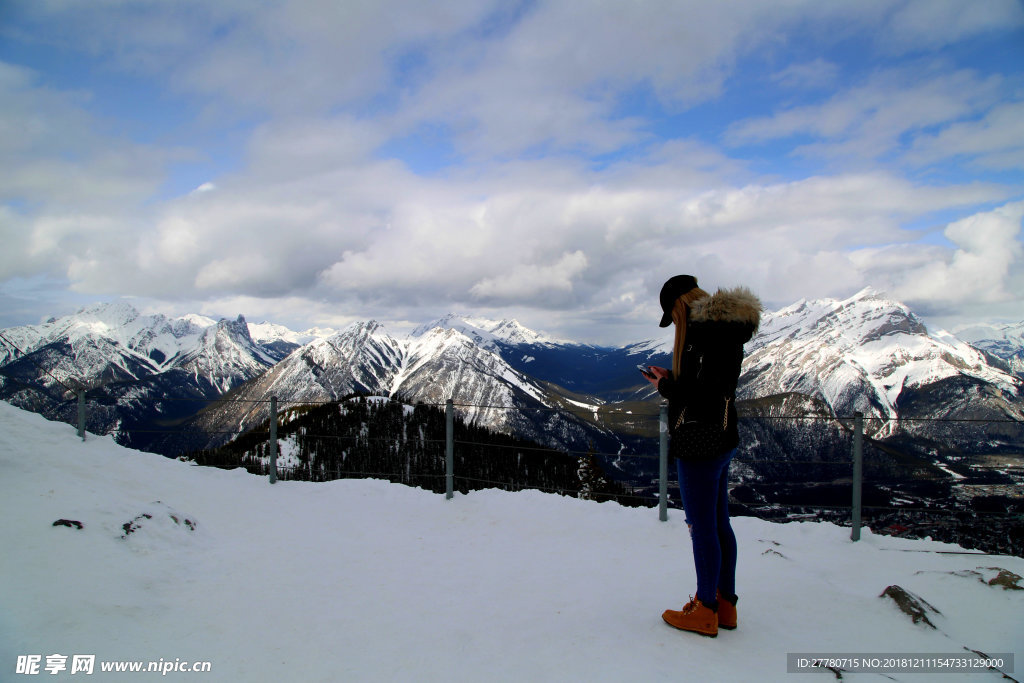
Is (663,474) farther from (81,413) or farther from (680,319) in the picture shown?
(81,413)

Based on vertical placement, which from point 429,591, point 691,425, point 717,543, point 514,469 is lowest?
point 514,469

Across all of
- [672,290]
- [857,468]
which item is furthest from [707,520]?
[857,468]

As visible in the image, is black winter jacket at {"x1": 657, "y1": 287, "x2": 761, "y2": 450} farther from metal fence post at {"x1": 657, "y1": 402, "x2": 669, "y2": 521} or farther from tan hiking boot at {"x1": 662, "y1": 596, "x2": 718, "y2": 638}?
metal fence post at {"x1": 657, "y1": 402, "x2": 669, "y2": 521}

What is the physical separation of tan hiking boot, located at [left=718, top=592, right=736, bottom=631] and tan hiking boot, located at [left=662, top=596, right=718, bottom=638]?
0.77 feet

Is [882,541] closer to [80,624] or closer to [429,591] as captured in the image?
[429,591]

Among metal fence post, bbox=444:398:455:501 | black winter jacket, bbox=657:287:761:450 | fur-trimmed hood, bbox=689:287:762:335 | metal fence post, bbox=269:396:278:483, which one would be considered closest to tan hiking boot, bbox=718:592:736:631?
black winter jacket, bbox=657:287:761:450

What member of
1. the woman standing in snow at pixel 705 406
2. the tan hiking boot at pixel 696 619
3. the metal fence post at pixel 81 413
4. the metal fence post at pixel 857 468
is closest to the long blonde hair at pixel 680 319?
the woman standing in snow at pixel 705 406

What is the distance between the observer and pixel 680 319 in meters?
3.91

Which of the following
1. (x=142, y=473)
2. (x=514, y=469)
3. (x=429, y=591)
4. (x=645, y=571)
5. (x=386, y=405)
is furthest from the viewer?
(x=386, y=405)

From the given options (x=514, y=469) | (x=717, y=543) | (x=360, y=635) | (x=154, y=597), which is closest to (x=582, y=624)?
(x=717, y=543)

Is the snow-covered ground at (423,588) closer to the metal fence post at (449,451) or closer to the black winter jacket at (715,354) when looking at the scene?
the metal fence post at (449,451)

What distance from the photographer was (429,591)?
5230mm

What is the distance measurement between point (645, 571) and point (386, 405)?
85.5 meters

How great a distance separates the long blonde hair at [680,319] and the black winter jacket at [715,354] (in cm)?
4
